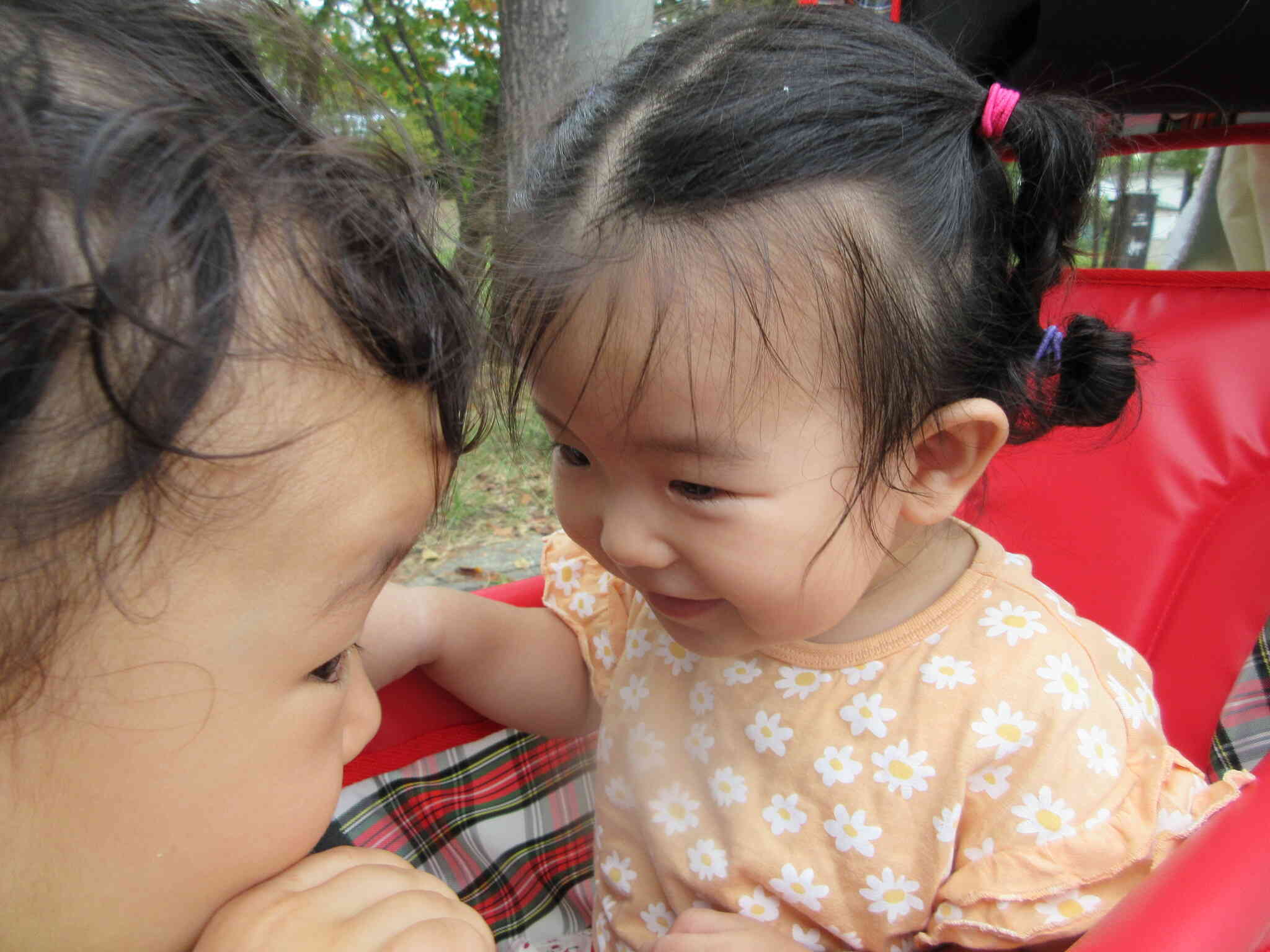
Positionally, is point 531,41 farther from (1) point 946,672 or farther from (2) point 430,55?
(1) point 946,672

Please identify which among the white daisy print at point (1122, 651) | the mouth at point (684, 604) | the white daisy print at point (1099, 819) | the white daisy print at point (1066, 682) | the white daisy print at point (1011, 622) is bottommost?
the white daisy print at point (1099, 819)

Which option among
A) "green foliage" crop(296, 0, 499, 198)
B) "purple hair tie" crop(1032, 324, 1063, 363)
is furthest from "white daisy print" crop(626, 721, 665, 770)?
"green foliage" crop(296, 0, 499, 198)

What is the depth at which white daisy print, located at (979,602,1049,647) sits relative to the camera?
0.90 m

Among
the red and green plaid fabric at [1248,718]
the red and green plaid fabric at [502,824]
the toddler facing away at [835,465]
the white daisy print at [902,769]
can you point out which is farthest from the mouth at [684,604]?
the red and green plaid fabric at [1248,718]

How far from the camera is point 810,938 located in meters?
0.92

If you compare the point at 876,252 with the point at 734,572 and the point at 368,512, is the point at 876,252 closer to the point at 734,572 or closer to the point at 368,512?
the point at 734,572

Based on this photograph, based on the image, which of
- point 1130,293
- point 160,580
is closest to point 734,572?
point 160,580

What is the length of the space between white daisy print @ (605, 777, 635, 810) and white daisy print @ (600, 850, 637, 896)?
0.05 meters

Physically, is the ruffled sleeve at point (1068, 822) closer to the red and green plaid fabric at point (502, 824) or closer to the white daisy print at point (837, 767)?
the white daisy print at point (837, 767)

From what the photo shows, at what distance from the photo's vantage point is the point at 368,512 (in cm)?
56

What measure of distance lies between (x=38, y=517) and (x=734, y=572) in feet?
1.65

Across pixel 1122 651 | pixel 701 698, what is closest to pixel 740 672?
pixel 701 698

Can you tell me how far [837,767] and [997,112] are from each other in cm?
61

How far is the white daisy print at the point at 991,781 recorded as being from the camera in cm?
82
